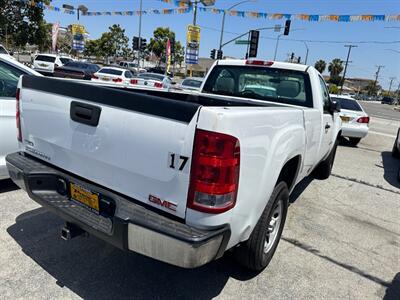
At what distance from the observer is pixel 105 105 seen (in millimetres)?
2445

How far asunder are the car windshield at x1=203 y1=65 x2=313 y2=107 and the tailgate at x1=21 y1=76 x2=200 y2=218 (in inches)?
104

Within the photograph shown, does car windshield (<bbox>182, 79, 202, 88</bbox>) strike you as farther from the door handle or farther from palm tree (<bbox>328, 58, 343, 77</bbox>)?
palm tree (<bbox>328, 58, 343, 77</bbox>)

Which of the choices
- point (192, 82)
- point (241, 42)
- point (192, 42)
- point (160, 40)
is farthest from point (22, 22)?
point (160, 40)

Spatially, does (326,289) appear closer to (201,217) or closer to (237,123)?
(201,217)

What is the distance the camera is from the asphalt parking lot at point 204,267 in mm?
2818

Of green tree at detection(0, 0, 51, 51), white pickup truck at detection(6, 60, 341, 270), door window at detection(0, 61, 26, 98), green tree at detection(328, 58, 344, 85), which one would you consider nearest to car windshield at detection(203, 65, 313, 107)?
white pickup truck at detection(6, 60, 341, 270)

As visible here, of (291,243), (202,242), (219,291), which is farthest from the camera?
(291,243)

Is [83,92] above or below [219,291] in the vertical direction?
above

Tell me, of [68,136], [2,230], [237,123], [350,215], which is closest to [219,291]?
[237,123]

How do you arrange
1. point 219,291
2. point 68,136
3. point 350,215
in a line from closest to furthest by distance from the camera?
point 68,136
point 219,291
point 350,215

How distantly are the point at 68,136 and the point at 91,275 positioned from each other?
1.22 metres

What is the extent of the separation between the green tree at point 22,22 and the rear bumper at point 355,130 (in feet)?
75.4

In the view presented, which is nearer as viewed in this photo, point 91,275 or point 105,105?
point 105,105

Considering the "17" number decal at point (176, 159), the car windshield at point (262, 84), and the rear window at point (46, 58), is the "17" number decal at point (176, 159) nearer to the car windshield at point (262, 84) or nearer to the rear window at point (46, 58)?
the car windshield at point (262, 84)
